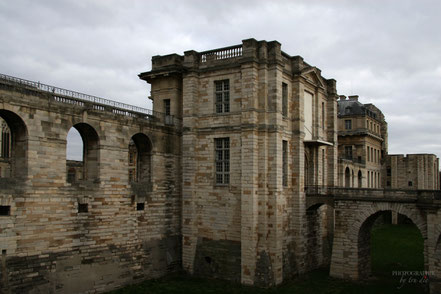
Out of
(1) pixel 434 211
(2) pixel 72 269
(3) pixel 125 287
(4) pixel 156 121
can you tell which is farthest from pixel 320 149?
(2) pixel 72 269

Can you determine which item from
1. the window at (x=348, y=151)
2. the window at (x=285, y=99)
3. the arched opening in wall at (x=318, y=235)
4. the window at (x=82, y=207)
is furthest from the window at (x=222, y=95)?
the window at (x=348, y=151)

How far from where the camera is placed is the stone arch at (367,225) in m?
22.8

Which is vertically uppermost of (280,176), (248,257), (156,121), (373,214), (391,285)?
(156,121)

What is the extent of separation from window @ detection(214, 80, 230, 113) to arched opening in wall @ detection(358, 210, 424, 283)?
1075 centimetres

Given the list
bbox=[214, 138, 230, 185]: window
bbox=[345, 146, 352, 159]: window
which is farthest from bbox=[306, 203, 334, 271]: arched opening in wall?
bbox=[345, 146, 352, 159]: window

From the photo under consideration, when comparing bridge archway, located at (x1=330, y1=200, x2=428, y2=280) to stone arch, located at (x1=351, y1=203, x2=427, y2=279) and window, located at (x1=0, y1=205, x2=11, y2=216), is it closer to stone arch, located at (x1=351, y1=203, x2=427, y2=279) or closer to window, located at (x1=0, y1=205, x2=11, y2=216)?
stone arch, located at (x1=351, y1=203, x2=427, y2=279)

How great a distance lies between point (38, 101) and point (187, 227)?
11.7m

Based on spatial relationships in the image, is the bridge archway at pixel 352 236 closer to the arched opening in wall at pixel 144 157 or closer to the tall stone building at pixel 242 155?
the tall stone building at pixel 242 155

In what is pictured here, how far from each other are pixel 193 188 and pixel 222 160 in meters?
2.59

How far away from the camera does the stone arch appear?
74.8 feet

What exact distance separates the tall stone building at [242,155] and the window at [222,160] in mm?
61

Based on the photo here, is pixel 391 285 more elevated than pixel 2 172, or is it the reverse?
pixel 2 172

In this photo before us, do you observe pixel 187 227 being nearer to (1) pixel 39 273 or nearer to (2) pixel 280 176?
(2) pixel 280 176

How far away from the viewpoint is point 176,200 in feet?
86.8
